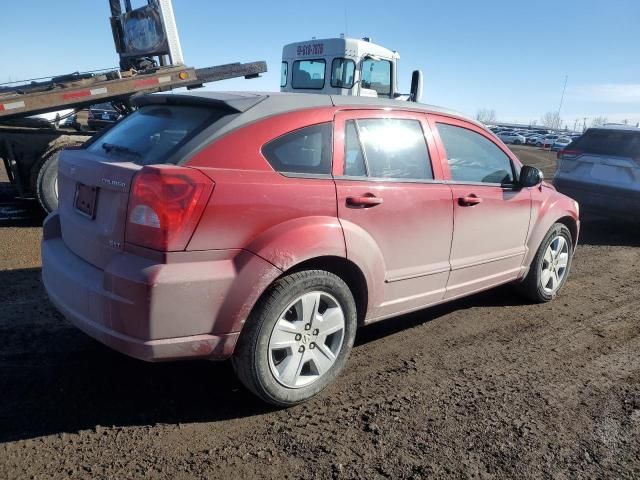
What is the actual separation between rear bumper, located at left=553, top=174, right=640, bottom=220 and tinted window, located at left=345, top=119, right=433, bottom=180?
5231mm

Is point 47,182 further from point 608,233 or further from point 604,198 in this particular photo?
point 608,233

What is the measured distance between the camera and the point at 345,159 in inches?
123

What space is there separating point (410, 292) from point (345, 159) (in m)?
1.05

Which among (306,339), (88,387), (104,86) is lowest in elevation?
(88,387)

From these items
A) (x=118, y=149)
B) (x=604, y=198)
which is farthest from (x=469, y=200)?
(x=604, y=198)

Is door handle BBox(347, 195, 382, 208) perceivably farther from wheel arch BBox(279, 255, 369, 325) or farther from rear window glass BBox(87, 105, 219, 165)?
rear window glass BBox(87, 105, 219, 165)

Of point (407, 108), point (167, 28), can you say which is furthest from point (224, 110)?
point (167, 28)

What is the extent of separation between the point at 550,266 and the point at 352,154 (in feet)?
8.93

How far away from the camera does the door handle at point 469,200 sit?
3.70m

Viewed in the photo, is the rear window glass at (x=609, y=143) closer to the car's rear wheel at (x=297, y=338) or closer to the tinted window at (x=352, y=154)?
the tinted window at (x=352, y=154)

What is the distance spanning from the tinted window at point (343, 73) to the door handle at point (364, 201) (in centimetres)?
808

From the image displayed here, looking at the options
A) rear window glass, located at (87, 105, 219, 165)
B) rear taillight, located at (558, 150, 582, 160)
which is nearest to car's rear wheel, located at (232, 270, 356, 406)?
rear window glass, located at (87, 105, 219, 165)

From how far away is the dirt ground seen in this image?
2488 mm

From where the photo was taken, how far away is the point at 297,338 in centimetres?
290
